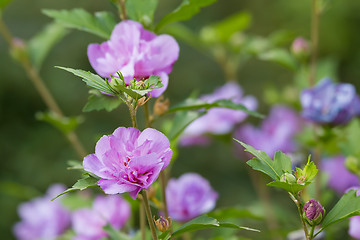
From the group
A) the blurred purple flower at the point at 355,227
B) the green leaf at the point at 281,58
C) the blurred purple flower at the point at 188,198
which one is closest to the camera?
the blurred purple flower at the point at 355,227

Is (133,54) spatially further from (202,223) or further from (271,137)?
(271,137)

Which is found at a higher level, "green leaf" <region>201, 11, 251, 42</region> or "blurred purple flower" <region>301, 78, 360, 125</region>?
"green leaf" <region>201, 11, 251, 42</region>

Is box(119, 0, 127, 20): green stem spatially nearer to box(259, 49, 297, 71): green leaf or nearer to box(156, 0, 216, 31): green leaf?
box(156, 0, 216, 31): green leaf

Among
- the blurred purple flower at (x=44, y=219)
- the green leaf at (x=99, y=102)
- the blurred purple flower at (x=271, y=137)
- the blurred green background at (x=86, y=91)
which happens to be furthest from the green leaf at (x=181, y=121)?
the blurred green background at (x=86, y=91)

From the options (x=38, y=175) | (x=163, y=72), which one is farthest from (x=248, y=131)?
(x=38, y=175)

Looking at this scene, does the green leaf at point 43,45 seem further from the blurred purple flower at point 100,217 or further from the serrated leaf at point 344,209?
the serrated leaf at point 344,209

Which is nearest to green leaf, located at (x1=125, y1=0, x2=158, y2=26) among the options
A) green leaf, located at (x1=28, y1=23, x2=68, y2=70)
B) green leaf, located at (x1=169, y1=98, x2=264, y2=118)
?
green leaf, located at (x1=169, y1=98, x2=264, y2=118)
